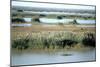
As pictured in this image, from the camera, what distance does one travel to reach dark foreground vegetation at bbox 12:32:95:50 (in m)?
2.47

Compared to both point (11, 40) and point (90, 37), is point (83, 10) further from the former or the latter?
point (11, 40)

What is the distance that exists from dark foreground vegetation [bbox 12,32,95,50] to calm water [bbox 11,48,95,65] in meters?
0.08

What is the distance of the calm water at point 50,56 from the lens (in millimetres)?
2429

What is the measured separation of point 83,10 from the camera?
278 centimetres

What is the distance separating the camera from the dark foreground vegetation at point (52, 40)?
8.12ft

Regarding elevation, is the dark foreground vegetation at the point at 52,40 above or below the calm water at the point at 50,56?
above

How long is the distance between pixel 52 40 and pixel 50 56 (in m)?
0.22

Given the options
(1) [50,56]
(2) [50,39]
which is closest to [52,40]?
(2) [50,39]

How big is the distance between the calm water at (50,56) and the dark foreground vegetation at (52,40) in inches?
3.0

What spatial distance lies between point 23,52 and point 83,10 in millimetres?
1049

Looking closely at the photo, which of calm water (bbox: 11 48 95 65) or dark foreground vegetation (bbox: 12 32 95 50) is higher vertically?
dark foreground vegetation (bbox: 12 32 95 50)

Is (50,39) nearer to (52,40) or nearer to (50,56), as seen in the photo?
(52,40)

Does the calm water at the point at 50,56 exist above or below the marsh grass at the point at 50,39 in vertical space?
below

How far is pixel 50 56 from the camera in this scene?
258 centimetres
